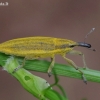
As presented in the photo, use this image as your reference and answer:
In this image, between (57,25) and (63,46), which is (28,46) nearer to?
(63,46)

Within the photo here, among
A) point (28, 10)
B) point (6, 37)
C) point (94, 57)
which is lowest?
point (94, 57)

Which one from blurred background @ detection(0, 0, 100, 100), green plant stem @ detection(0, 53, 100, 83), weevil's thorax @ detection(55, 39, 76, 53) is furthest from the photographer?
blurred background @ detection(0, 0, 100, 100)

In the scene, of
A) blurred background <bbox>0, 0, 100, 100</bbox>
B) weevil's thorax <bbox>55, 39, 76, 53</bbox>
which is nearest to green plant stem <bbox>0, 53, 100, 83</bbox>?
weevil's thorax <bbox>55, 39, 76, 53</bbox>

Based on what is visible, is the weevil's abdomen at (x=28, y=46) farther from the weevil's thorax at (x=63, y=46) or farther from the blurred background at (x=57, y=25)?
the blurred background at (x=57, y=25)

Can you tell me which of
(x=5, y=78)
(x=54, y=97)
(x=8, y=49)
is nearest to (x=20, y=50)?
(x=8, y=49)

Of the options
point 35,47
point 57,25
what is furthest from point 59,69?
point 57,25

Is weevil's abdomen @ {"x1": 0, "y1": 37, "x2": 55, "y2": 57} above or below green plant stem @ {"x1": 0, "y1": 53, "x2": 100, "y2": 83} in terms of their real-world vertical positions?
above

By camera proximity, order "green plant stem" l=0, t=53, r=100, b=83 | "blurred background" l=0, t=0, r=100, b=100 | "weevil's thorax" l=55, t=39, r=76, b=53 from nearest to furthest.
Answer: "green plant stem" l=0, t=53, r=100, b=83 → "weevil's thorax" l=55, t=39, r=76, b=53 → "blurred background" l=0, t=0, r=100, b=100

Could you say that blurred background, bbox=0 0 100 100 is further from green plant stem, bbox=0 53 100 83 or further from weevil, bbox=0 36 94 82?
green plant stem, bbox=0 53 100 83

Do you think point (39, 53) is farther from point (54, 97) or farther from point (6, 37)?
point (6, 37)
